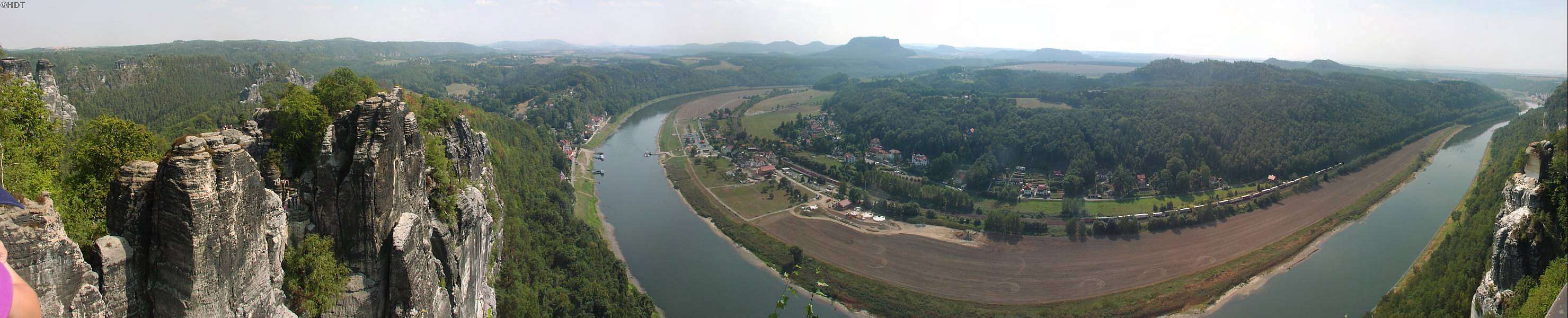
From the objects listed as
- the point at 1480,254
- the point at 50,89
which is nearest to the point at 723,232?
the point at 50,89

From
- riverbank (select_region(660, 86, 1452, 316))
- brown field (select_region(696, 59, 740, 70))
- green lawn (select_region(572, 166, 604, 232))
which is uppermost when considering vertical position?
brown field (select_region(696, 59, 740, 70))

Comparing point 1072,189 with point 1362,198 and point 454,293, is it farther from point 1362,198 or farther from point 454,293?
point 454,293

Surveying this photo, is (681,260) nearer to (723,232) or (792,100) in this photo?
(723,232)

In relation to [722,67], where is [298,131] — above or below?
below

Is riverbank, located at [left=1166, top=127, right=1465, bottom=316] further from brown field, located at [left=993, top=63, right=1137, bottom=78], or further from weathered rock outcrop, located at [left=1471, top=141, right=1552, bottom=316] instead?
brown field, located at [left=993, top=63, right=1137, bottom=78]

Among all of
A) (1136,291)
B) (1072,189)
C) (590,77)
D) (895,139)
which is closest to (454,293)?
(1136,291)

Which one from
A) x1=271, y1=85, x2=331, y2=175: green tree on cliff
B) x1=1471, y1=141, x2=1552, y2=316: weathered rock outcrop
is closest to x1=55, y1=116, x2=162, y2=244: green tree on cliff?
x1=271, y1=85, x2=331, y2=175: green tree on cliff

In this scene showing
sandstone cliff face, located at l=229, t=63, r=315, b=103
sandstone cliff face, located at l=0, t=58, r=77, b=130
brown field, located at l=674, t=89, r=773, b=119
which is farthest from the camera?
brown field, located at l=674, t=89, r=773, b=119
